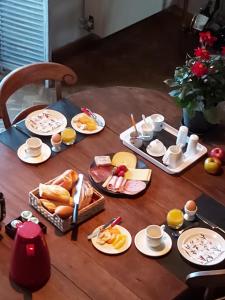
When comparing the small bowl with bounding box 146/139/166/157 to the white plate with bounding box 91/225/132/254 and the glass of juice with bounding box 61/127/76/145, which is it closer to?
the glass of juice with bounding box 61/127/76/145

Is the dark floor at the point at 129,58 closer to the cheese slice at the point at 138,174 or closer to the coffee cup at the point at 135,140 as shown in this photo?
the coffee cup at the point at 135,140

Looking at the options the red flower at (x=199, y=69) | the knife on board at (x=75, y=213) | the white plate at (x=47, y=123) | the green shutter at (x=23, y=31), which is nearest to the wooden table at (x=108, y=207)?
the knife on board at (x=75, y=213)

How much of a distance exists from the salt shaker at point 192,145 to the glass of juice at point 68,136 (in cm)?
45

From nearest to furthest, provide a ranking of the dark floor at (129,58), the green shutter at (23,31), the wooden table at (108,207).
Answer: the wooden table at (108,207)
the green shutter at (23,31)
the dark floor at (129,58)

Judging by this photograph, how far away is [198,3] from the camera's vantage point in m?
4.68

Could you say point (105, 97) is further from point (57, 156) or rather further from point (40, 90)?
point (40, 90)

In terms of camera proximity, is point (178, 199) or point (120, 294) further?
point (178, 199)

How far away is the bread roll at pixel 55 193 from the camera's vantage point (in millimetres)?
1975

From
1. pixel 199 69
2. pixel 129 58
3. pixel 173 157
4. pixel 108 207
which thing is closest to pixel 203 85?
pixel 199 69

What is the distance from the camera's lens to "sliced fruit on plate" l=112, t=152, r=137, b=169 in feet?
7.25

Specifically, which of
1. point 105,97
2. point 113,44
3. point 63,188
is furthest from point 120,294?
point 113,44

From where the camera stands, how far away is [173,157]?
86.4 inches

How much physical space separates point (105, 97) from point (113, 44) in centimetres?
190

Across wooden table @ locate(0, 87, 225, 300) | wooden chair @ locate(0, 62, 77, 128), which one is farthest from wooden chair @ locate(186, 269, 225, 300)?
wooden chair @ locate(0, 62, 77, 128)
